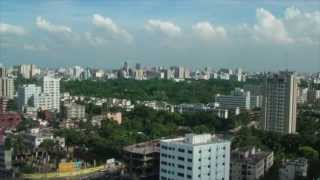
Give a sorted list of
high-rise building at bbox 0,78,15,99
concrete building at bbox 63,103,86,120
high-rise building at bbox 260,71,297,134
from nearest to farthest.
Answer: high-rise building at bbox 260,71,297,134
concrete building at bbox 63,103,86,120
high-rise building at bbox 0,78,15,99

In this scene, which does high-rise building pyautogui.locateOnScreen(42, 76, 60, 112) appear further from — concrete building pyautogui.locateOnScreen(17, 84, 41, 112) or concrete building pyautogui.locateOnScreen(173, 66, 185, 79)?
concrete building pyautogui.locateOnScreen(173, 66, 185, 79)

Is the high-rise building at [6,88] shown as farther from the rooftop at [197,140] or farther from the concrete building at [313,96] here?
the rooftop at [197,140]

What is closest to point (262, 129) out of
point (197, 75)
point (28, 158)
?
point (28, 158)

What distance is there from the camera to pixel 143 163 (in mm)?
6242

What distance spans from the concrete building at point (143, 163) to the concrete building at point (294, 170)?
154 cm

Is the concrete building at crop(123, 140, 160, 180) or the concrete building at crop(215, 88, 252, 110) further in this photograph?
the concrete building at crop(215, 88, 252, 110)

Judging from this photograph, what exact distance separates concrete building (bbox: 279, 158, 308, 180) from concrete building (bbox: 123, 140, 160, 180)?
5.06 ft

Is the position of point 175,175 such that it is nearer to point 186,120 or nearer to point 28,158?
point 28,158

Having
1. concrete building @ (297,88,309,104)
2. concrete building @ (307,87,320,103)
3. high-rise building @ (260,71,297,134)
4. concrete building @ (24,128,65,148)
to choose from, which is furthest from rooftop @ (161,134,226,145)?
concrete building @ (307,87,320,103)

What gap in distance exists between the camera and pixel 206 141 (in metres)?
4.75

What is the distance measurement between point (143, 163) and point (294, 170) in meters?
1.85

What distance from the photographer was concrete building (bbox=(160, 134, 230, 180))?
4.55m

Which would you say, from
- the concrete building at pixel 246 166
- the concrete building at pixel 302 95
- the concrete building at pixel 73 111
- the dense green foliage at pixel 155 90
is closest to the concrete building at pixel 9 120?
the concrete building at pixel 73 111

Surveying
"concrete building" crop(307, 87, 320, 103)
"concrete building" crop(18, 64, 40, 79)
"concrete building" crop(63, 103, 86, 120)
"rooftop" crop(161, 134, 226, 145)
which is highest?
"concrete building" crop(18, 64, 40, 79)
